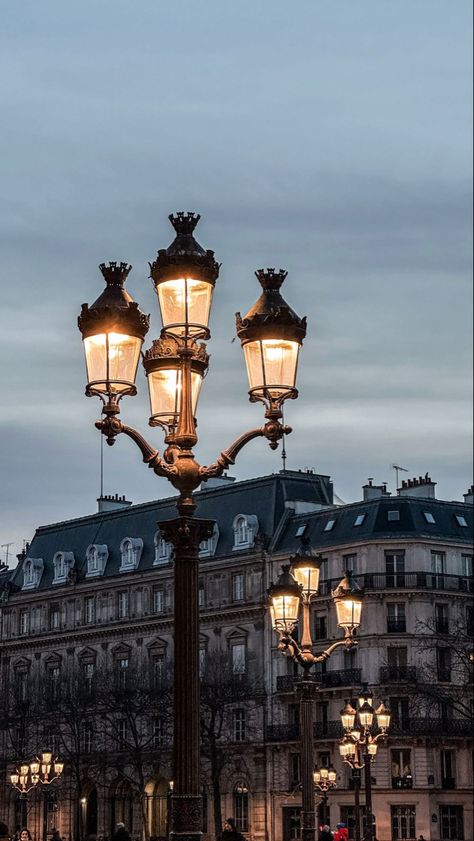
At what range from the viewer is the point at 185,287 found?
15.2m

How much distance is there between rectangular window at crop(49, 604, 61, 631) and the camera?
102269 mm

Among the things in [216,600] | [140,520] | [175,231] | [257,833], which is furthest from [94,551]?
[175,231]

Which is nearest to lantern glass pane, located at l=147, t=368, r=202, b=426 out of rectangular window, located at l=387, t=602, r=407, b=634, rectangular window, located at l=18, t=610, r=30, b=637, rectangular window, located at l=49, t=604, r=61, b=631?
rectangular window, located at l=387, t=602, r=407, b=634

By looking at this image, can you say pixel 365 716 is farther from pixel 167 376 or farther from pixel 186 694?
pixel 186 694

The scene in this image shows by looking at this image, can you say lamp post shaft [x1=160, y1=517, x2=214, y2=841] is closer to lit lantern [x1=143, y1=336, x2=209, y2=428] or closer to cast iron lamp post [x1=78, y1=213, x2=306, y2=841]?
cast iron lamp post [x1=78, y1=213, x2=306, y2=841]

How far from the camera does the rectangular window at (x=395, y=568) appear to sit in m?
81.9

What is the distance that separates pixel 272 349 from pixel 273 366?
0.17 metres

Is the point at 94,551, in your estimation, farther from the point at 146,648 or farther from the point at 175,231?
the point at 175,231

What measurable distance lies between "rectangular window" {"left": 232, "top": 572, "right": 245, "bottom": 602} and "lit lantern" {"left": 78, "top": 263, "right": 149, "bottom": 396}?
74829 mm

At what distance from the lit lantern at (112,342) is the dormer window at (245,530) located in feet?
245

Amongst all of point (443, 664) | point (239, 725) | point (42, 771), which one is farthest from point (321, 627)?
point (42, 771)

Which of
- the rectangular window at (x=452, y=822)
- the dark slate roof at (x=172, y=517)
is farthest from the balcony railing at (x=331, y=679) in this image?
the dark slate roof at (x=172, y=517)

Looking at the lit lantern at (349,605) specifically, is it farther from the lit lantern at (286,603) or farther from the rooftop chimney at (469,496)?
the rooftop chimney at (469,496)

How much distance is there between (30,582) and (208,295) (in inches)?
3644
